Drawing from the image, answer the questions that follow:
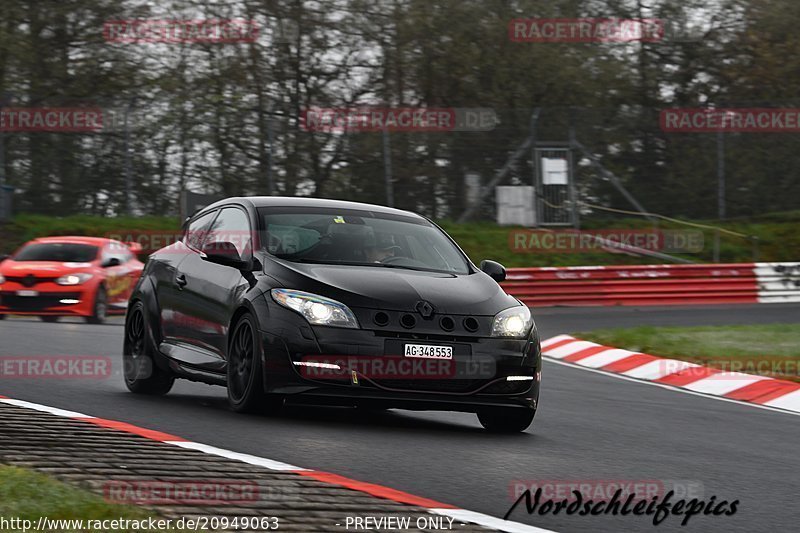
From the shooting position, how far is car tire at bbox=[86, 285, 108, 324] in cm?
2068

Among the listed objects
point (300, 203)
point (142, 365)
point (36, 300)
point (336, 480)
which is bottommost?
point (36, 300)

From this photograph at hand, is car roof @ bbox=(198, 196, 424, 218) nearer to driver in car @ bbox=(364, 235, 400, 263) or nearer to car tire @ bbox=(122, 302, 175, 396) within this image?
driver in car @ bbox=(364, 235, 400, 263)

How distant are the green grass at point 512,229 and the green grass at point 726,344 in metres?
8.54

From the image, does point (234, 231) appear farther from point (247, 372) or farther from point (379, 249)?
point (247, 372)

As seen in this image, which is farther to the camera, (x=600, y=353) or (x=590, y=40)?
(x=590, y=40)

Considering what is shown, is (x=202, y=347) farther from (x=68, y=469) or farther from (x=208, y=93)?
(x=208, y=93)

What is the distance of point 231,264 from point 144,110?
19074mm

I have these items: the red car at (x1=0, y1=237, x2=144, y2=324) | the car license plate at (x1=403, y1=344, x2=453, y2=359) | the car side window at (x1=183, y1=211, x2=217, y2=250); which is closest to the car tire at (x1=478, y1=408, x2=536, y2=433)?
the car license plate at (x1=403, y1=344, x2=453, y2=359)

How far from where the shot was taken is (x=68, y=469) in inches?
240

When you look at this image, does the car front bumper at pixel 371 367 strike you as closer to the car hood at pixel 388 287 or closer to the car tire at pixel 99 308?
the car hood at pixel 388 287

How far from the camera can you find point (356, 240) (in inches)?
380

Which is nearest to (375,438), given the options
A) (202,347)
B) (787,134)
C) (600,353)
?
(202,347)

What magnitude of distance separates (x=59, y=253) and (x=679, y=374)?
10.9m

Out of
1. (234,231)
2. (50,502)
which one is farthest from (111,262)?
(50,502)
